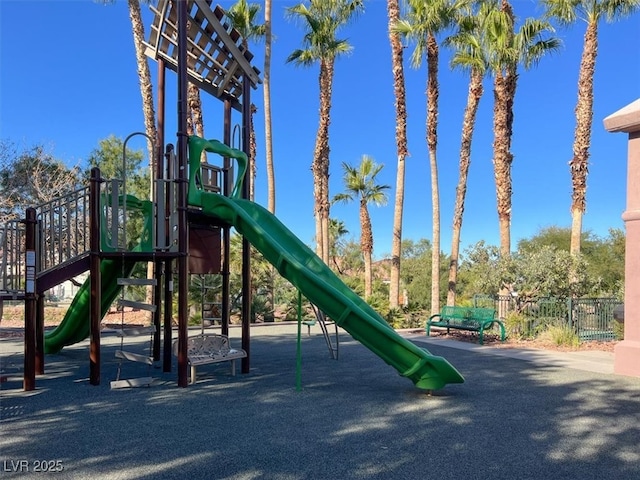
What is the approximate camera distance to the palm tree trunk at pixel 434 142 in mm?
19359

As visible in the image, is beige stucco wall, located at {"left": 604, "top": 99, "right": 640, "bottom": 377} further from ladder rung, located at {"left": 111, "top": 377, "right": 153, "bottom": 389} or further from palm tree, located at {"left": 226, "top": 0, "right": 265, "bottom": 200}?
palm tree, located at {"left": 226, "top": 0, "right": 265, "bottom": 200}

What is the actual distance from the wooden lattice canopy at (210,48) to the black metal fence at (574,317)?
892 cm

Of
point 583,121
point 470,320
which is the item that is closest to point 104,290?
point 470,320

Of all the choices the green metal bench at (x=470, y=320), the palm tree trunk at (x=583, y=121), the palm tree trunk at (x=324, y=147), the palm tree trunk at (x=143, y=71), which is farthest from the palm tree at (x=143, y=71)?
the palm tree trunk at (x=583, y=121)

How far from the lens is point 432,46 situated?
19906mm

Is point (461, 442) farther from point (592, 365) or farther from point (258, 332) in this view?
point (258, 332)

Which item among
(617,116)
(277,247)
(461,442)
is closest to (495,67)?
(617,116)

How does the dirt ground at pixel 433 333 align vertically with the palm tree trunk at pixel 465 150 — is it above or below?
below

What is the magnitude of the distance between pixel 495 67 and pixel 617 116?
11.4 m

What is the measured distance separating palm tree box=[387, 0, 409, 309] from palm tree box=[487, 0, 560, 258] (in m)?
3.39

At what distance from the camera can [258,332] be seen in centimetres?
1435

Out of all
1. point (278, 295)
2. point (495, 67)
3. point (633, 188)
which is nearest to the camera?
point (633, 188)

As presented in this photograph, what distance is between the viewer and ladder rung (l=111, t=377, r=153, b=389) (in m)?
6.92

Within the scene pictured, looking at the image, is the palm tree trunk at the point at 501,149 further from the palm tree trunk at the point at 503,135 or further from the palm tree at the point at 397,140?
the palm tree at the point at 397,140
